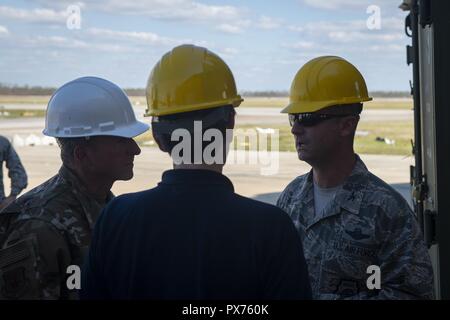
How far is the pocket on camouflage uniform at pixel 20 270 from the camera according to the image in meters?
2.52

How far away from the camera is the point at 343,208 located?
294 cm

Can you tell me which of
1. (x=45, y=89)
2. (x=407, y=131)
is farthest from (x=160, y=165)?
(x=45, y=89)

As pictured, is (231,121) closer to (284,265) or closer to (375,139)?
(284,265)

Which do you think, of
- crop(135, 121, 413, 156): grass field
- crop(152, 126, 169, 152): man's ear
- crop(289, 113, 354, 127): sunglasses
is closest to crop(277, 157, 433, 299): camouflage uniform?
crop(289, 113, 354, 127): sunglasses

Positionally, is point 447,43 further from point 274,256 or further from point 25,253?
point 25,253

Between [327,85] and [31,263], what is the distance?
5.38 feet

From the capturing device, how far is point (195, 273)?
1.86 metres

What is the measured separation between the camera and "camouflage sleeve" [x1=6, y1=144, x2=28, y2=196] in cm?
749

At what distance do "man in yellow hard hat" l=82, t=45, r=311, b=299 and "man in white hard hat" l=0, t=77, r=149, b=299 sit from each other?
55 cm

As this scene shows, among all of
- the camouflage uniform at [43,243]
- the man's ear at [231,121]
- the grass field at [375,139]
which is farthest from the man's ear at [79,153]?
the grass field at [375,139]

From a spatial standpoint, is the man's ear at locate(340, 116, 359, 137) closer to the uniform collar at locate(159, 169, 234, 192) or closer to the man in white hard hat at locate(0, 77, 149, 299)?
the man in white hard hat at locate(0, 77, 149, 299)

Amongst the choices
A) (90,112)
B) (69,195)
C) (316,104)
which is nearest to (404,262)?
(316,104)

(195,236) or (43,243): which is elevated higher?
(195,236)
